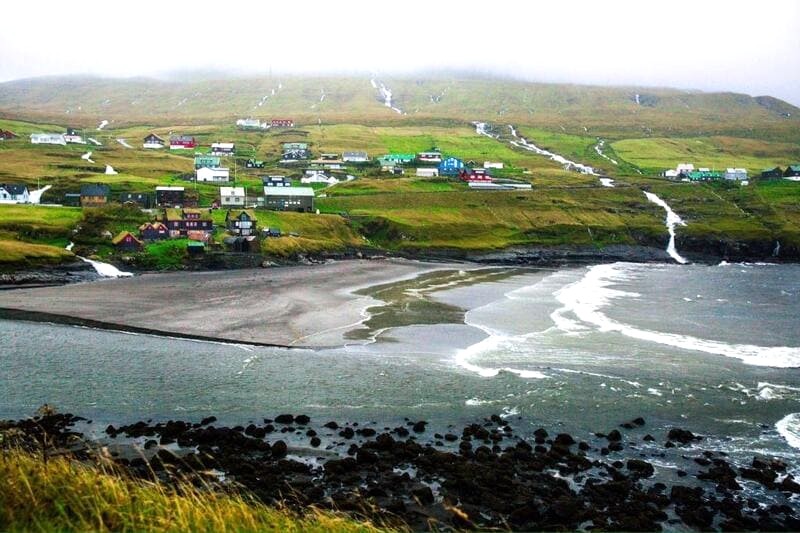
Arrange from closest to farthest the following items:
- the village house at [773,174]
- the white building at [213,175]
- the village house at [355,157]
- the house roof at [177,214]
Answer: the house roof at [177,214] < the white building at [213,175] < the village house at [773,174] < the village house at [355,157]

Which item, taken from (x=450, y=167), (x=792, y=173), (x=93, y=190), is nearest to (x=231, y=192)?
(x=93, y=190)

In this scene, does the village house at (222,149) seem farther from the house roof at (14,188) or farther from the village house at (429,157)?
the house roof at (14,188)

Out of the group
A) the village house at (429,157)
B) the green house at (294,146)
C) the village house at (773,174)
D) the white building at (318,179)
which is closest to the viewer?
the white building at (318,179)

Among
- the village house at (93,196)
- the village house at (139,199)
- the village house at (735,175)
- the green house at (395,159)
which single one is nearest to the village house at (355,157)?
the green house at (395,159)

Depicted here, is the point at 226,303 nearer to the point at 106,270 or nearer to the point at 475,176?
the point at 106,270

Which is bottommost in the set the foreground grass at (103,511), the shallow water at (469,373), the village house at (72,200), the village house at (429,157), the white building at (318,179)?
the shallow water at (469,373)

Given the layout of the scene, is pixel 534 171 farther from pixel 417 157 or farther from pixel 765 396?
pixel 765 396

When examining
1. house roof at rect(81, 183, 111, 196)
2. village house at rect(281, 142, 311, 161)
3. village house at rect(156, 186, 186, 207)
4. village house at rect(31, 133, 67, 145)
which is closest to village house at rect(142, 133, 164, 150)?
village house at rect(31, 133, 67, 145)
